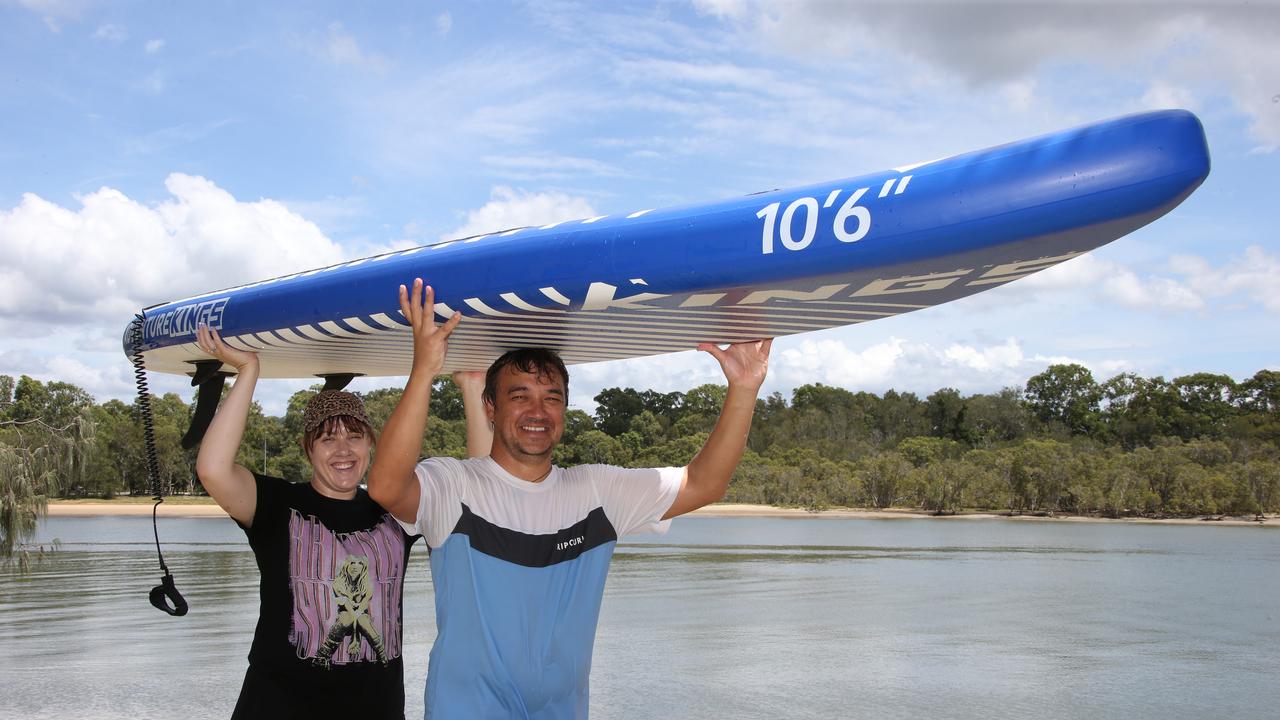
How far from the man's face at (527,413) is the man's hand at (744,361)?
0.53 meters

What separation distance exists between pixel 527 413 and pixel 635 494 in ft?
1.13

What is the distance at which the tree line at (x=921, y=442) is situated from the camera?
45.7 meters

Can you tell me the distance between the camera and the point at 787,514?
1889 inches

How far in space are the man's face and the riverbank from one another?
46099 mm

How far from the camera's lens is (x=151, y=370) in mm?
3734

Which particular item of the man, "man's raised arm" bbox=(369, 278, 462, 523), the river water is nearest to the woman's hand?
the man

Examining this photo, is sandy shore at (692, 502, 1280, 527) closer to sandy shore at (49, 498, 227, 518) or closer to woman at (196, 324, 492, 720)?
sandy shore at (49, 498, 227, 518)

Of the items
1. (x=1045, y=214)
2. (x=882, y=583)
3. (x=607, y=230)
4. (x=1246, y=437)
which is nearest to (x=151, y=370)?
(x=607, y=230)

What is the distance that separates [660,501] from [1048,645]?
11672 mm

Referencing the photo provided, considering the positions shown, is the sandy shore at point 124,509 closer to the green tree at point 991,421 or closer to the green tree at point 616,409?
the green tree at point 616,409

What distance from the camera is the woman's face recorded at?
8.25 feet

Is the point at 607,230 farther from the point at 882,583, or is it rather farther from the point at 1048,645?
the point at 882,583

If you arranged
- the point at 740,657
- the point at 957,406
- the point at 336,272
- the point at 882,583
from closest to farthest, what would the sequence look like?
the point at 336,272
the point at 740,657
the point at 882,583
the point at 957,406

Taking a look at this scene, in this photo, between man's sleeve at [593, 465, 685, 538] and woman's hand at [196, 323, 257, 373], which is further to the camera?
woman's hand at [196, 323, 257, 373]
